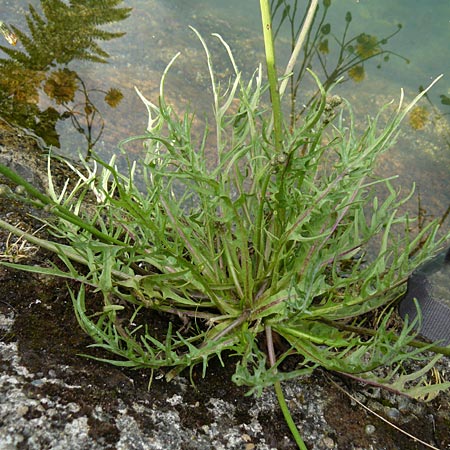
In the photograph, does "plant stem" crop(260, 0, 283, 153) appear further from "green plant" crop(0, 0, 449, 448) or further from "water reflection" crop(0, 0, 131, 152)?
"water reflection" crop(0, 0, 131, 152)

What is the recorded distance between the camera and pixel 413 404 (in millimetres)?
1294

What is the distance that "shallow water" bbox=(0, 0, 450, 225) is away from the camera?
2074mm

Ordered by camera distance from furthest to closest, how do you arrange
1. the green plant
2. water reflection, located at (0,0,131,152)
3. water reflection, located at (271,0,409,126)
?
1. water reflection, located at (271,0,409,126)
2. water reflection, located at (0,0,131,152)
3. the green plant

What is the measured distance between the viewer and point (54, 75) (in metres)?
2.18

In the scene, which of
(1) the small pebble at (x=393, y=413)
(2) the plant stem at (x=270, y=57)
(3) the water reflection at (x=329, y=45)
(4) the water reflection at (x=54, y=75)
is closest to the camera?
(2) the plant stem at (x=270, y=57)

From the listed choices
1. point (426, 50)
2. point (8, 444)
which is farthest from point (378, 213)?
point (426, 50)

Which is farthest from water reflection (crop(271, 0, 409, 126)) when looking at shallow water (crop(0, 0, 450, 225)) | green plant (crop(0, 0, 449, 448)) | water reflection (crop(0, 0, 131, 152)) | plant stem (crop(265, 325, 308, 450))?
plant stem (crop(265, 325, 308, 450))

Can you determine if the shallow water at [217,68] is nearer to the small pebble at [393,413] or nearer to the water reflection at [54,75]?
the water reflection at [54,75]

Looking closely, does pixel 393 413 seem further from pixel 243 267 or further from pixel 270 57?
pixel 270 57

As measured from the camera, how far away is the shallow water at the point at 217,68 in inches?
81.7

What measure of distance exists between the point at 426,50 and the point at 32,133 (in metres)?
2.03

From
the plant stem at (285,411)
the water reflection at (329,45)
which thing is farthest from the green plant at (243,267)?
the water reflection at (329,45)

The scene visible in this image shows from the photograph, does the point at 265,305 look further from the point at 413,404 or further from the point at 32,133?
the point at 32,133

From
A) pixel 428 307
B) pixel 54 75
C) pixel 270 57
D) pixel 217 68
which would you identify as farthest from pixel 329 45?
pixel 270 57
